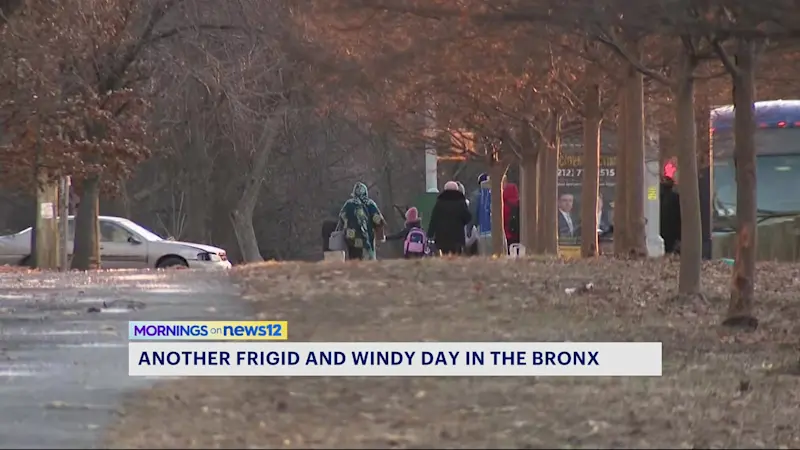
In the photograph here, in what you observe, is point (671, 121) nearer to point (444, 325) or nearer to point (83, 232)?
point (83, 232)

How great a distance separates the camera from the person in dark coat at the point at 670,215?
25.0 metres

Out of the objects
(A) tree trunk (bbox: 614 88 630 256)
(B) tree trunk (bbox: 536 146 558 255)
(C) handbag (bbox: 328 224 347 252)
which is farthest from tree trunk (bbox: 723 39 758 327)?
(B) tree trunk (bbox: 536 146 558 255)

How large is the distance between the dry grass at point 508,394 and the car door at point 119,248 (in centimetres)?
1744

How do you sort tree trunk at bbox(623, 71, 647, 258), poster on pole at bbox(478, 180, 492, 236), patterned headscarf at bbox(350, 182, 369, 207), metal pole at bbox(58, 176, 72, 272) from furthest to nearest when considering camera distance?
poster on pole at bbox(478, 180, 492, 236), metal pole at bbox(58, 176, 72, 272), patterned headscarf at bbox(350, 182, 369, 207), tree trunk at bbox(623, 71, 647, 258)

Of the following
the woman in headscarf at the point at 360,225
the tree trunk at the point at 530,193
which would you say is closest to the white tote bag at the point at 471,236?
the tree trunk at the point at 530,193

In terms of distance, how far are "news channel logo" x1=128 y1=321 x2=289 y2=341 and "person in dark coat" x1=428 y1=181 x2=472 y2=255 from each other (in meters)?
11.0

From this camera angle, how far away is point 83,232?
98.5ft

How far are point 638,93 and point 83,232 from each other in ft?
44.6

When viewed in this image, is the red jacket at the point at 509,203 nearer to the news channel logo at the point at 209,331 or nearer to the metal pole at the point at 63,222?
the metal pole at the point at 63,222

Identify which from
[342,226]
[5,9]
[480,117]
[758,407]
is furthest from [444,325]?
[480,117]

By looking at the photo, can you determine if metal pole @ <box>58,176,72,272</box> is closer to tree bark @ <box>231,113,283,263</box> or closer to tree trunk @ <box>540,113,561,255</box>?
tree trunk @ <box>540,113,561,255</box>

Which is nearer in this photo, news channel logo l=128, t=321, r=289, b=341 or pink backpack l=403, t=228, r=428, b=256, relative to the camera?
news channel logo l=128, t=321, r=289, b=341

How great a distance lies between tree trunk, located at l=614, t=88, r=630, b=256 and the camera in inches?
845

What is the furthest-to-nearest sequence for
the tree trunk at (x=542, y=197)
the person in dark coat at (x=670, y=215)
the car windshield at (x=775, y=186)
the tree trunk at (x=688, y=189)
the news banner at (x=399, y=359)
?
the tree trunk at (x=542, y=197)
the person in dark coat at (x=670, y=215)
the car windshield at (x=775, y=186)
the tree trunk at (x=688, y=189)
the news banner at (x=399, y=359)
